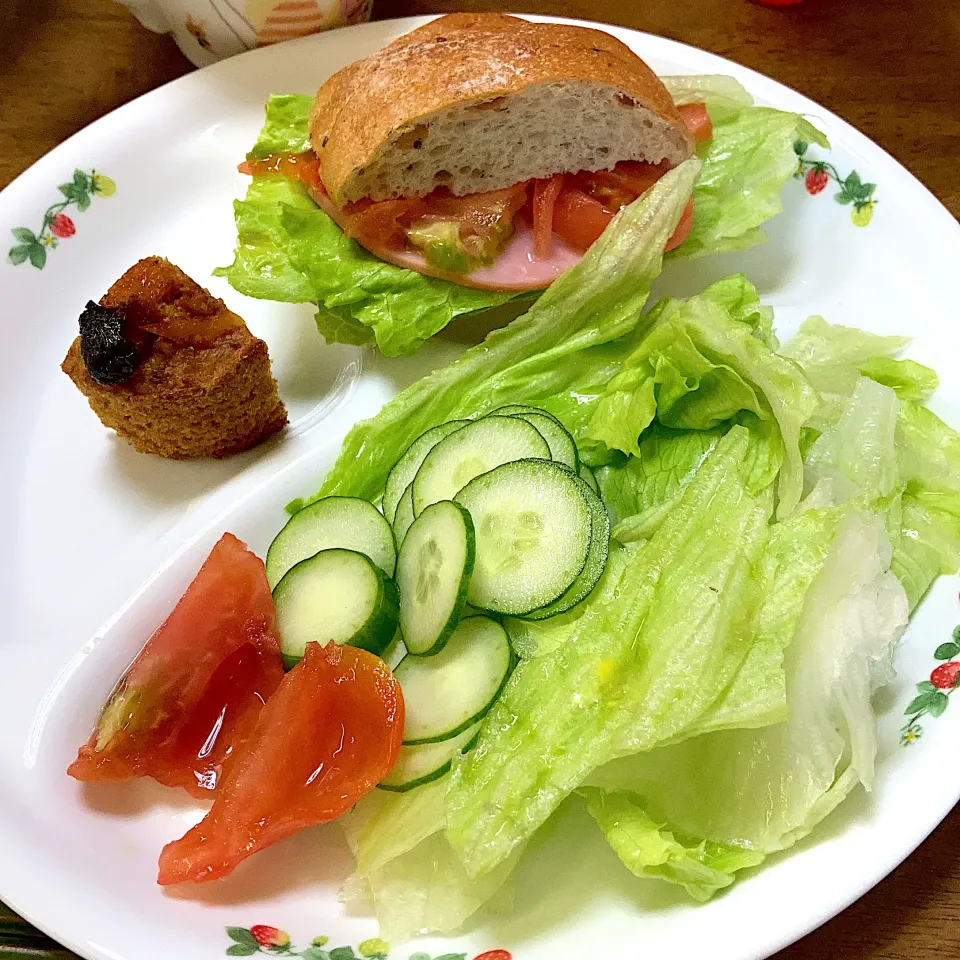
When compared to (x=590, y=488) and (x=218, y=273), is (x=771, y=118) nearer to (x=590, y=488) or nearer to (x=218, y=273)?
(x=590, y=488)

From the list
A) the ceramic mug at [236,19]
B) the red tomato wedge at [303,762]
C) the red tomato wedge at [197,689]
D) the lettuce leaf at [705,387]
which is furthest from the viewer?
the ceramic mug at [236,19]

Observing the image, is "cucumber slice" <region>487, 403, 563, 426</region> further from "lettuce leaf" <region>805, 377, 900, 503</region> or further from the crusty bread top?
the crusty bread top

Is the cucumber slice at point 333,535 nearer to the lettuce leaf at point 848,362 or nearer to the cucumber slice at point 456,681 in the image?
the cucumber slice at point 456,681

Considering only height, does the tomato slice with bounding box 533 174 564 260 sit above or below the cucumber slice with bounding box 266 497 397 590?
above

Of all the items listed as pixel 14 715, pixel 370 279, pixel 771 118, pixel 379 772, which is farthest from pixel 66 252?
pixel 771 118

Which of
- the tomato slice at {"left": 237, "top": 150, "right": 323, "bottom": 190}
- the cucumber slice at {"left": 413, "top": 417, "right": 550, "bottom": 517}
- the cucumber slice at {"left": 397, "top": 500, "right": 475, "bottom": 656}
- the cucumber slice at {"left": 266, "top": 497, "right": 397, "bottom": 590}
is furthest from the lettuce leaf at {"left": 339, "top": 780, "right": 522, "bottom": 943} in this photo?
the tomato slice at {"left": 237, "top": 150, "right": 323, "bottom": 190}

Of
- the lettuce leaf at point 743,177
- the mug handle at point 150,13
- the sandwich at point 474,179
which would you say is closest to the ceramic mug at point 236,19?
the mug handle at point 150,13

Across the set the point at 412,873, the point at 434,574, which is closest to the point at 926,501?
the point at 434,574
